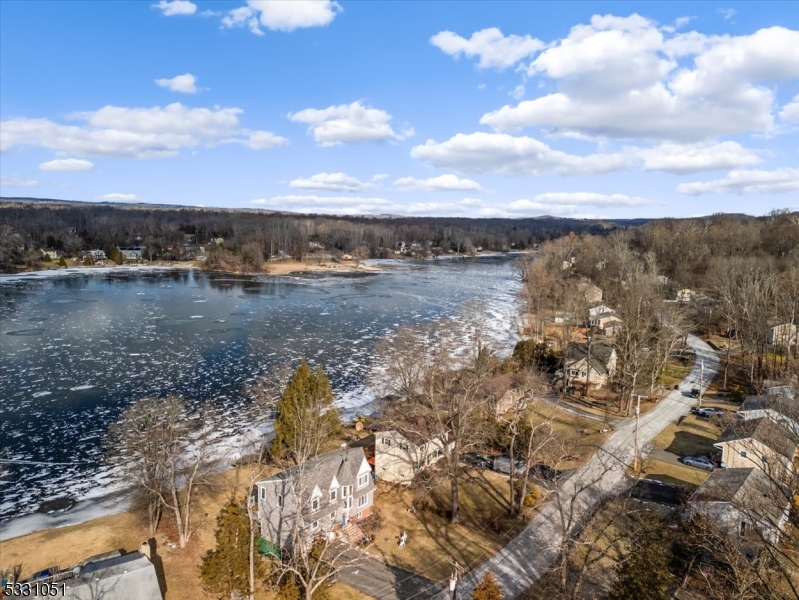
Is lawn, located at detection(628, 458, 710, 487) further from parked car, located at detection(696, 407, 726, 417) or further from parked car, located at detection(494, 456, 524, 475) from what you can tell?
parked car, located at detection(696, 407, 726, 417)

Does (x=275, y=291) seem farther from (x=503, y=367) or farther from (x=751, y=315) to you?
(x=751, y=315)

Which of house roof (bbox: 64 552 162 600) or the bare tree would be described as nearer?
house roof (bbox: 64 552 162 600)

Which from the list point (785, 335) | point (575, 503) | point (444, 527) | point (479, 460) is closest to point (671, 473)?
point (575, 503)

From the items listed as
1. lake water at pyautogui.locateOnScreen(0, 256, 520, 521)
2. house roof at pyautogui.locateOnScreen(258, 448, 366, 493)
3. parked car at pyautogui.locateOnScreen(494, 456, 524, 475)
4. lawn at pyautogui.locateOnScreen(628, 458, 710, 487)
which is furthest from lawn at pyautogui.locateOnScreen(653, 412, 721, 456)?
lake water at pyautogui.locateOnScreen(0, 256, 520, 521)

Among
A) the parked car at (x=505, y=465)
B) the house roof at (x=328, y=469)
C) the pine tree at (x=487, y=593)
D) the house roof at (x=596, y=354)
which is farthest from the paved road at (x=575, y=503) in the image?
the house roof at (x=328, y=469)

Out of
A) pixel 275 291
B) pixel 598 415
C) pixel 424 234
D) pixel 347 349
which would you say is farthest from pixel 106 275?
pixel 424 234
